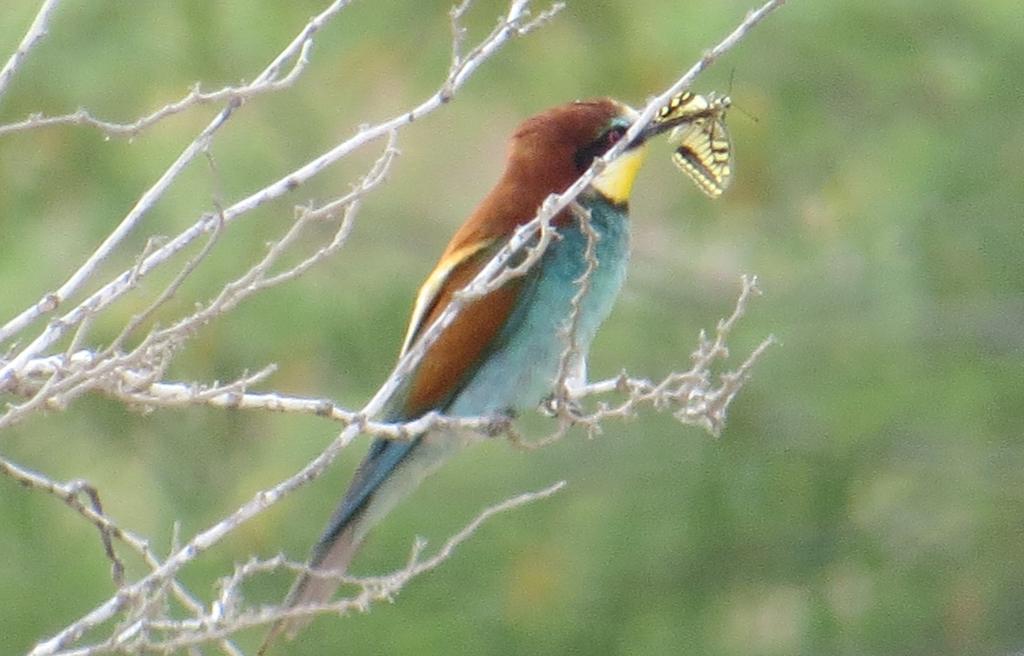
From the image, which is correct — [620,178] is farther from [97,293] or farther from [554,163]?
[97,293]

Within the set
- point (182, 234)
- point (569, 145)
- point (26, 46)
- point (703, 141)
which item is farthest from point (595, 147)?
point (26, 46)

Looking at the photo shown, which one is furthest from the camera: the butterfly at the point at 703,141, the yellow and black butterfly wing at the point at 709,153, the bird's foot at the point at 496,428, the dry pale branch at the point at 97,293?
the yellow and black butterfly wing at the point at 709,153

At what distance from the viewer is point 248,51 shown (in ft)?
16.1

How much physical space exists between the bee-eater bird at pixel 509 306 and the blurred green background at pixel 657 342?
4.89 feet

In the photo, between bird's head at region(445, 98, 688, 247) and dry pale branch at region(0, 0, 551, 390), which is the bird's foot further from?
dry pale branch at region(0, 0, 551, 390)

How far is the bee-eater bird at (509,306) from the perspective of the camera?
314 cm

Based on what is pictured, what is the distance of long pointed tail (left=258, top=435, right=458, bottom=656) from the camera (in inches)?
124

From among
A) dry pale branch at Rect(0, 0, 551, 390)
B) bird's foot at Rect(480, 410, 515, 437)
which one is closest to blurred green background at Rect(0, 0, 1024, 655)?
bird's foot at Rect(480, 410, 515, 437)

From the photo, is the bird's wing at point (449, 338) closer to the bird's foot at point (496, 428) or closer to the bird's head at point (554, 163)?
the bird's head at point (554, 163)

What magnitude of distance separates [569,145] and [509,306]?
279mm

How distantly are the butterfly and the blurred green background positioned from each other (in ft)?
4.64

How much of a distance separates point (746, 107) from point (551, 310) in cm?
193

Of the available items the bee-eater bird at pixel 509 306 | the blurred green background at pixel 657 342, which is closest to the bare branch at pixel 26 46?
the bee-eater bird at pixel 509 306

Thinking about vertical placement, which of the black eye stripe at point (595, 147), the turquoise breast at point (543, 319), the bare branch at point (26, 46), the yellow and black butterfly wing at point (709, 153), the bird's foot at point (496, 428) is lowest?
the bird's foot at point (496, 428)
